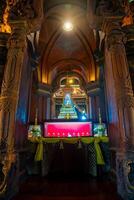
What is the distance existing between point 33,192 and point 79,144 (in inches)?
59.8

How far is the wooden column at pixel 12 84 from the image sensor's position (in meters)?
2.87

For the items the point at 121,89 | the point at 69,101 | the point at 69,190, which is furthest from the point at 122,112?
the point at 69,101

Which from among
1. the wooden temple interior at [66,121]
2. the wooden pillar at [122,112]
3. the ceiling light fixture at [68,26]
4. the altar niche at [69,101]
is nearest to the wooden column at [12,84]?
the wooden temple interior at [66,121]

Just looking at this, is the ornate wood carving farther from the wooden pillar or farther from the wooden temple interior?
the wooden pillar

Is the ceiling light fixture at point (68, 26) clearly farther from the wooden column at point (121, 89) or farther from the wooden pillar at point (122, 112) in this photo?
the wooden column at point (121, 89)

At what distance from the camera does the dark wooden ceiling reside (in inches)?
267

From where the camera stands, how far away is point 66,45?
8586mm

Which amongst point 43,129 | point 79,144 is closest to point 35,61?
point 43,129

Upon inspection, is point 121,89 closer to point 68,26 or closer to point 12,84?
point 12,84

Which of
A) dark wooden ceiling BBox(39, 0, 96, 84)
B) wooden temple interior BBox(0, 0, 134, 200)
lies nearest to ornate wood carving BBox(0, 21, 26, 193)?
wooden temple interior BBox(0, 0, 134, 200)

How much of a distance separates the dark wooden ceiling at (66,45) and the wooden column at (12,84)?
314 cm

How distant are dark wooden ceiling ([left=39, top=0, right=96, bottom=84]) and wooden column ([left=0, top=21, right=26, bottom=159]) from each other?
314 cm

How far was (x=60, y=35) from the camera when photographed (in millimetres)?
7977

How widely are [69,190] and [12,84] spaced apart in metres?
2.43
